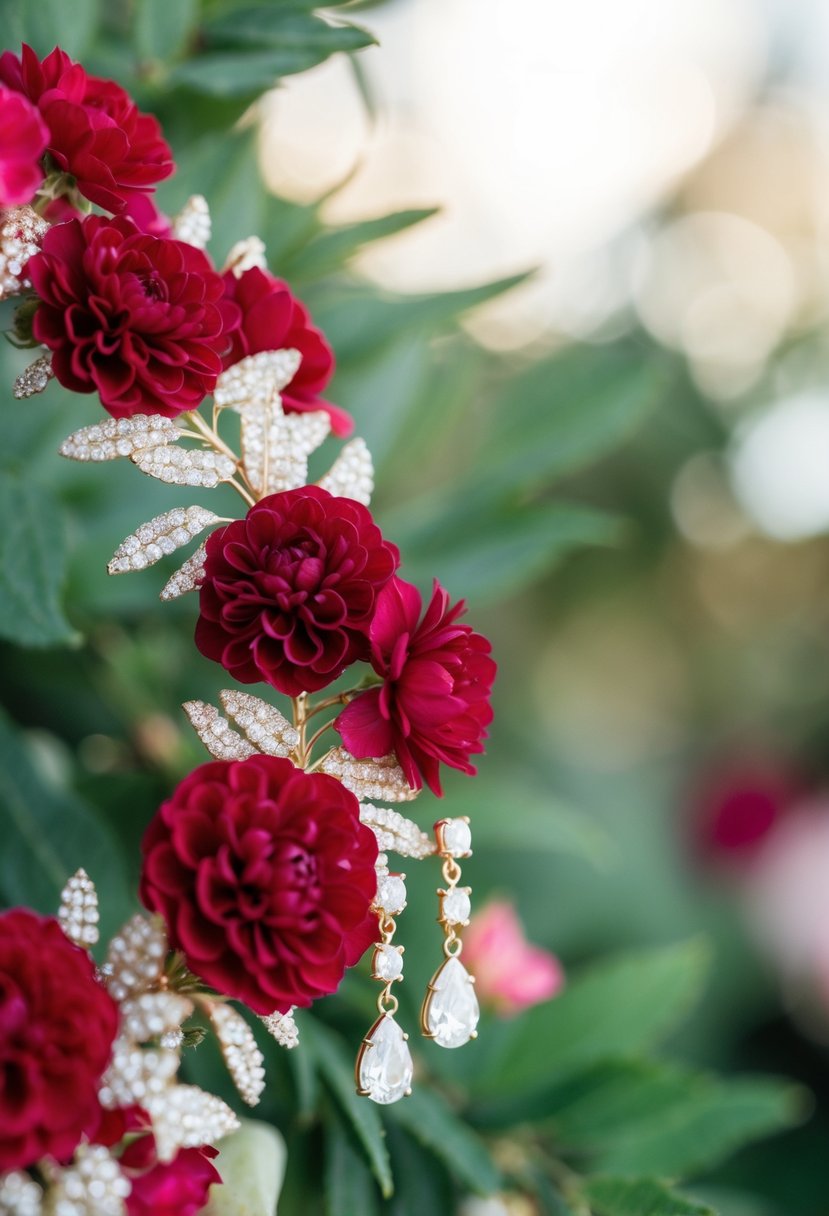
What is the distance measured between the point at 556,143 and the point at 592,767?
1.71ft

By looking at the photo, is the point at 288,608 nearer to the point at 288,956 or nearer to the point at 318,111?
the point at 288,956

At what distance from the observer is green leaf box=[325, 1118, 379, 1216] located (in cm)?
27

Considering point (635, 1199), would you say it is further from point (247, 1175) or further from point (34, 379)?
point (34, 379)

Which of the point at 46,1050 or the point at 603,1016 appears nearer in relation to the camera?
the point at 46,1050

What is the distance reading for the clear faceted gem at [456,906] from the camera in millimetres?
229

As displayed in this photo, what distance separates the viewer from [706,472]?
0.84 m

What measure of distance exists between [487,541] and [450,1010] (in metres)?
0.22

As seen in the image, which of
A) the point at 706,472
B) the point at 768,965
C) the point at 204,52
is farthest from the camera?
the point at 706,472

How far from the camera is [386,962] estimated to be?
8.6 inches

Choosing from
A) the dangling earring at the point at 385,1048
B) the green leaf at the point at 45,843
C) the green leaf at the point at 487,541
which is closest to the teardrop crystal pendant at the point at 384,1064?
the dangling earring at the point at 385,1048

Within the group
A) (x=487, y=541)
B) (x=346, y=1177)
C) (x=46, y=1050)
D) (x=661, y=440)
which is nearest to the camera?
(x=46, y=1050)

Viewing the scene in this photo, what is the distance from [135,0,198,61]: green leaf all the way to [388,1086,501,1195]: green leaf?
1.01 ft

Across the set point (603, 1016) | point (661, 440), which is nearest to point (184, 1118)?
point (603, 1016)

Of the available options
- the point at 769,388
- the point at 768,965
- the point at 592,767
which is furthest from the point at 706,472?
the point at 768,965
